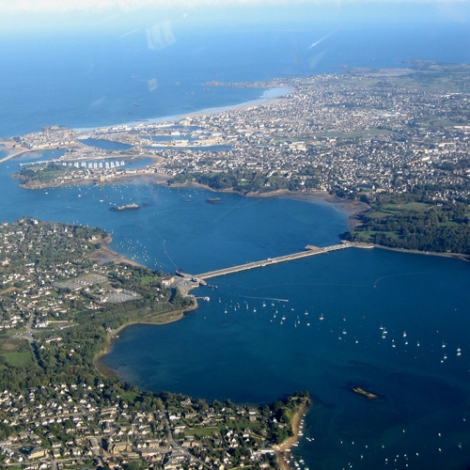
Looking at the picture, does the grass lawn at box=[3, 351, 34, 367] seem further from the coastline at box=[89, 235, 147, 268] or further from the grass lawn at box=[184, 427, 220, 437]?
the coastline at box=[89, 235, 147, 268]

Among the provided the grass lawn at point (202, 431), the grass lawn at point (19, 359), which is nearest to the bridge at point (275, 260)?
the grass lawn at point (19, 359)

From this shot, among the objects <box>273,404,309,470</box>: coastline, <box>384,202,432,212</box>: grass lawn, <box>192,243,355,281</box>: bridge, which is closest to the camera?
<box>273,404,309,470</box>: coastline

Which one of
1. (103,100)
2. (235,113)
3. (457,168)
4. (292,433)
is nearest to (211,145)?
(235,113)

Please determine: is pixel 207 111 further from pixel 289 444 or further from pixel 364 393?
pixel 289 444

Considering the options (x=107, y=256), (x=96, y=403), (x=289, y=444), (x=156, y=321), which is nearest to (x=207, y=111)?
(x=107, y=256)

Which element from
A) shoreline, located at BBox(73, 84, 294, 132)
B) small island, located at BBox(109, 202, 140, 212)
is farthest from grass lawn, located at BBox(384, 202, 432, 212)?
shoreline, located at BBox(73, 84, 294, 132)

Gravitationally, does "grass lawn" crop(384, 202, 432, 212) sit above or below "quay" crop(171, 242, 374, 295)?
below

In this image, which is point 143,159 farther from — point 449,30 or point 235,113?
point 449,30
